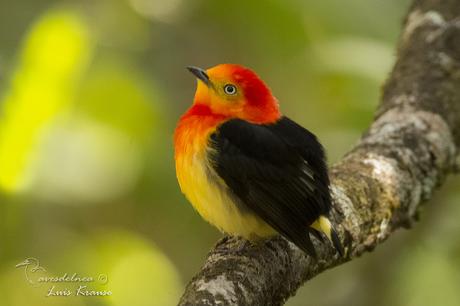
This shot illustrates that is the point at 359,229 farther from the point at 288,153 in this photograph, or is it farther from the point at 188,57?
the point at 188,57

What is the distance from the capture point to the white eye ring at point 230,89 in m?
4.78

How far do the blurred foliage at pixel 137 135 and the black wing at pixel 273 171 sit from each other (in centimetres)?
83

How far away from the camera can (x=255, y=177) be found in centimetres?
424

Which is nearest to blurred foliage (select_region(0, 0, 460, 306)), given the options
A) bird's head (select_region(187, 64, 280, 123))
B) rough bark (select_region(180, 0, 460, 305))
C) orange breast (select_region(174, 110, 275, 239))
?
rough bark (select_region(180, 0, 460, 305))

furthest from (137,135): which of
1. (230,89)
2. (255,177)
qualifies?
(255,177)

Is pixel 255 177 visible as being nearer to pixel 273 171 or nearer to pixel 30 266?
pixel 273 171

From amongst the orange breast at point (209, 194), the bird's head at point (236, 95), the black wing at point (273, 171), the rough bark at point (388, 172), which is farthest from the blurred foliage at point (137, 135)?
the black wing at point (273, 171)

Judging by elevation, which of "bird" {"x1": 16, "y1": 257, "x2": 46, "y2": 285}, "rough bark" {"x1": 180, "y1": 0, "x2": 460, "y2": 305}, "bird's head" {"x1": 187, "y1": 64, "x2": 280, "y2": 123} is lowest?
"bird" {"x1": 16, "y1": 257, "x2": 46, "y2": 285}

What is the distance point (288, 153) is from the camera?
4.35 meters

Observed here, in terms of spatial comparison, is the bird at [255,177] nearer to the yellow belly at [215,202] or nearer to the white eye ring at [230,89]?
the yellow belly at [215,202]

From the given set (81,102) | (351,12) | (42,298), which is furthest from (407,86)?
(42,298)

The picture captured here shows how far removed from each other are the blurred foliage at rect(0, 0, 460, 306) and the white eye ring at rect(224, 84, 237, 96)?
0.49 m

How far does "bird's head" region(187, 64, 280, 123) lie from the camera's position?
15.6 ft

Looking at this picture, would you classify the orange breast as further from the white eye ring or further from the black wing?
the white eye ring
